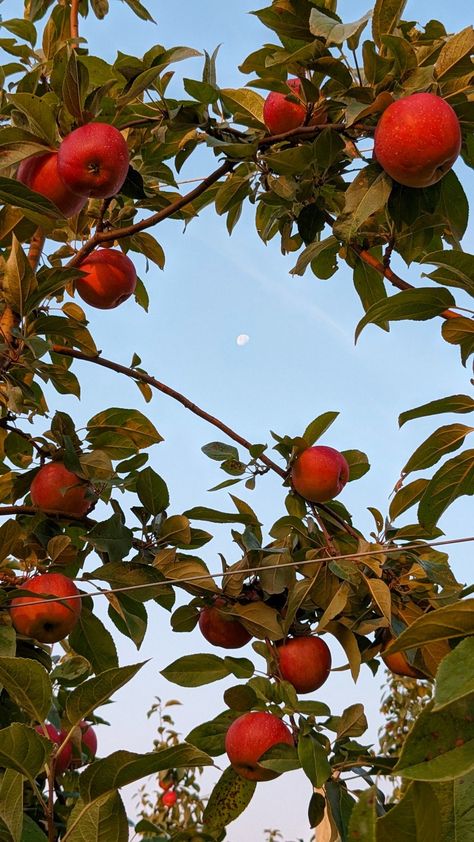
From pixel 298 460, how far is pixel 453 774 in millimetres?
1652

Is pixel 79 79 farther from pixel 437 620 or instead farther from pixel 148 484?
pixel 437 620

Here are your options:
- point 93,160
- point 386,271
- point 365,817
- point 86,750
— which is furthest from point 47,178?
point 86,750

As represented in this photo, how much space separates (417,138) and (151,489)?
94 cm

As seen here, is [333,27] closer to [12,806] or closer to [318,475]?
[318,475]

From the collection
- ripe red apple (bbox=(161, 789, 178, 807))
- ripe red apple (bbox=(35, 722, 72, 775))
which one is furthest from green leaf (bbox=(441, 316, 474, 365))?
ripe red apple (bbox=(161, 789, 178, 807))

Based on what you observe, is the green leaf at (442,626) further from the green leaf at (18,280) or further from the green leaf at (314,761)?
the green leaf at (18,280)

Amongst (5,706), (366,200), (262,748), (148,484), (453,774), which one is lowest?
(453,774)

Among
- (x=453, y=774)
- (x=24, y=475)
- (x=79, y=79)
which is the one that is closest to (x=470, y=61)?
(x=79, y=79)

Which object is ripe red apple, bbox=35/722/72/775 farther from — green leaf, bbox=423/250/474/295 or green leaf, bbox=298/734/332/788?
green leaf, bbox=423/250/474/295

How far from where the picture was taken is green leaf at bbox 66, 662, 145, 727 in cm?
93

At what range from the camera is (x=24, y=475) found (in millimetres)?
1961

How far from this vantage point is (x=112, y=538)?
1.79m

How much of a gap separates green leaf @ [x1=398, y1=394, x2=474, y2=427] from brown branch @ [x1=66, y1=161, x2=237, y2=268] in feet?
2.12

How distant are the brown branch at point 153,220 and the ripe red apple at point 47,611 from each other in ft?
2.30
